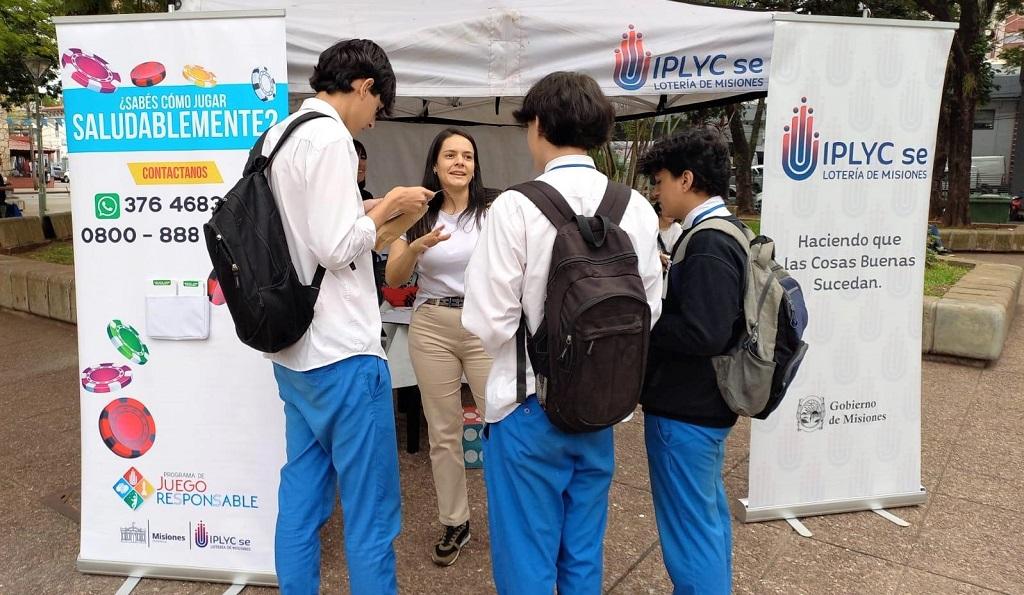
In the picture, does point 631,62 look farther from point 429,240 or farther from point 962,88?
point 962,88

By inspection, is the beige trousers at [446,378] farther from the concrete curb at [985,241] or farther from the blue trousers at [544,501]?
the concrete curb at [985,241]

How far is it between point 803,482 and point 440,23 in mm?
2745

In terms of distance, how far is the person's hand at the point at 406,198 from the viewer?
206cm

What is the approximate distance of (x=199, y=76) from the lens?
2.64 m

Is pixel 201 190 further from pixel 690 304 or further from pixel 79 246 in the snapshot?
pixel 690 304

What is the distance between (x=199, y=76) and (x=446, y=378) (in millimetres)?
1500

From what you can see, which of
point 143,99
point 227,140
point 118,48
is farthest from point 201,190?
point 118,48

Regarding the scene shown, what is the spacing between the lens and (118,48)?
2.65m

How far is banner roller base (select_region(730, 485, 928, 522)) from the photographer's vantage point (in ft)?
11.0

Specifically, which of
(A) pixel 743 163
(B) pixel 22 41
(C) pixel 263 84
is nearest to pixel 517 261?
(C) pixel 263 84

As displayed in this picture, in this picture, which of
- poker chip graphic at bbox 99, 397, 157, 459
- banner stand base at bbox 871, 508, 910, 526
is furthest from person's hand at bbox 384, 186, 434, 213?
banner stand base at bbox 871, 508, 910, 526

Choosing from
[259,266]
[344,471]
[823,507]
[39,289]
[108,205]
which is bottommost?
[823,507]

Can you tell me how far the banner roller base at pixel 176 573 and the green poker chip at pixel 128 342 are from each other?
830 millimetres

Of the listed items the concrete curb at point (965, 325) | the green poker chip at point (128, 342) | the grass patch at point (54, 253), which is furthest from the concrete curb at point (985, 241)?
the grass patch at point (54, 253)
